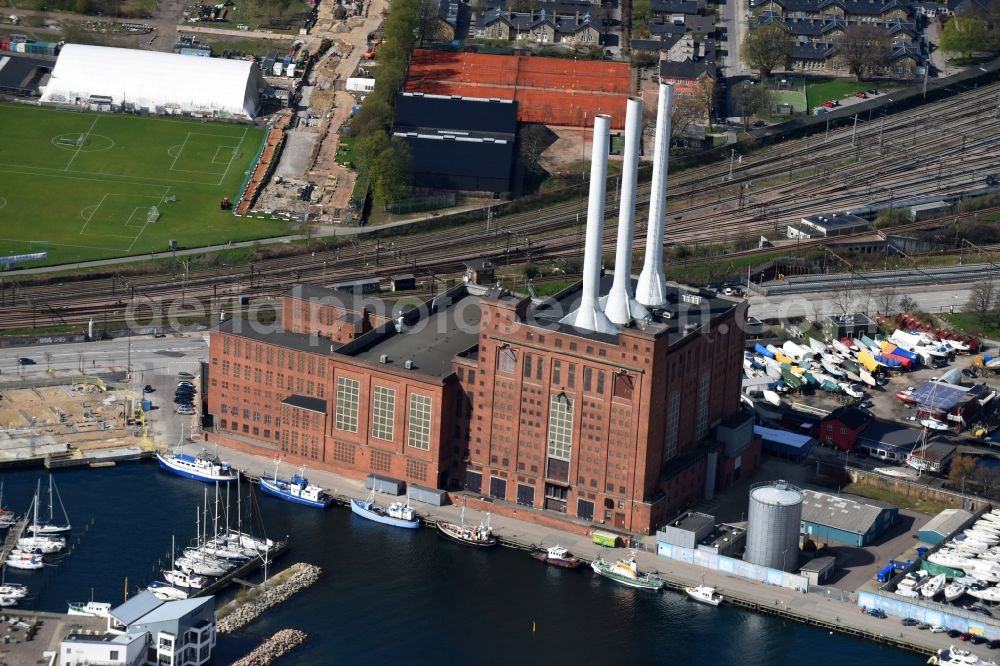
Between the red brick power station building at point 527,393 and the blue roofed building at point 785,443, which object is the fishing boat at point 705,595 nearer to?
the red brick power station building at point 527,393

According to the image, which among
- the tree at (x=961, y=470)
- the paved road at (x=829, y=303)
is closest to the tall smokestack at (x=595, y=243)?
the tree at (x=961, y=470)

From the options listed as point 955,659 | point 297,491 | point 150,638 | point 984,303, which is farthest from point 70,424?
point 984,303

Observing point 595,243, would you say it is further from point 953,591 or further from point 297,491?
point 953,591

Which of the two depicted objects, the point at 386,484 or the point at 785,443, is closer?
the point at 386,484

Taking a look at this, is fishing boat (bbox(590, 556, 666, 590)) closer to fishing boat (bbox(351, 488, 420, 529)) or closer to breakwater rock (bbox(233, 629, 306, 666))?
fishing boat (bbox(351, 488, 420, 529))

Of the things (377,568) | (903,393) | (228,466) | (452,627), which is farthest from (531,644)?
(903,393)

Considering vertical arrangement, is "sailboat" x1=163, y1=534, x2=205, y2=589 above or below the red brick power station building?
below

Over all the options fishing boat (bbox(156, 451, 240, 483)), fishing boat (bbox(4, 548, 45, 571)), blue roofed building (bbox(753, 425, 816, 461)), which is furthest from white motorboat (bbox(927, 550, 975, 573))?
fishing boat (bbox(4, 548, 45, 571))
